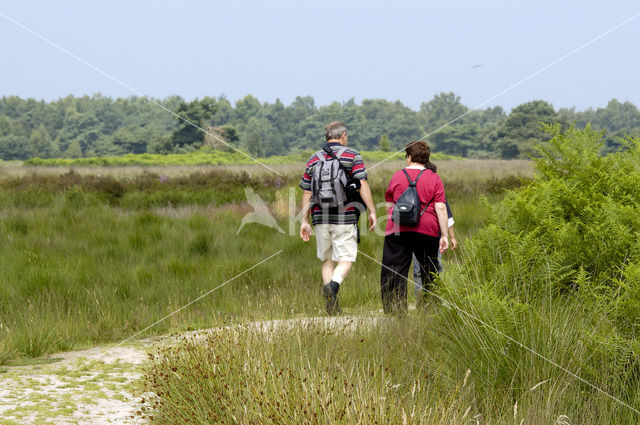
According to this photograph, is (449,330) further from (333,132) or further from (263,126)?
(263,126)

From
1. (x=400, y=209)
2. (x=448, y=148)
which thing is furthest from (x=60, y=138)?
(x=400, y=209)

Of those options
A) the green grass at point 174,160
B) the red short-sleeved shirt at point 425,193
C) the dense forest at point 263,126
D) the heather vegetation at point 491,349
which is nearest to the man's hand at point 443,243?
the red short-sleeved shirt at point 425,193

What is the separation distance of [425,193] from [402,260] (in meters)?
0.68

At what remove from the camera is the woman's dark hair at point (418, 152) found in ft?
18.7

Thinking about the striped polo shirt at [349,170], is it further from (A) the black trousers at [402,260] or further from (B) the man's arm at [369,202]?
(A) the black trousers at [402,260]

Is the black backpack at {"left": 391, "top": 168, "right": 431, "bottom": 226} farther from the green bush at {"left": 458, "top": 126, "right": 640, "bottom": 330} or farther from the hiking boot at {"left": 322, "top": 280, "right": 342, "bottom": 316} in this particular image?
the hiking boot at {"left": 322, "top": 280, "right": 342, "bottom": 316}

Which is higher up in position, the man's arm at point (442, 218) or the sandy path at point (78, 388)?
the man's arm at point (442, 218)

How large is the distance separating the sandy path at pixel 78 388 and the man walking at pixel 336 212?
4.34ft

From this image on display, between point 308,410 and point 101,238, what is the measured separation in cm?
799

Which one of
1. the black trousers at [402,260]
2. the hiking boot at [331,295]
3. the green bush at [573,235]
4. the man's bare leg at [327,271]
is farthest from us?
the man's bare leg at [327,271]

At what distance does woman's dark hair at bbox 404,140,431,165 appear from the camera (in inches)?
225

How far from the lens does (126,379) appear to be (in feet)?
14.6

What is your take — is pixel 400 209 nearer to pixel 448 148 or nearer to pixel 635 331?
pixel 635 331

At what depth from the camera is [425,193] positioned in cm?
562
